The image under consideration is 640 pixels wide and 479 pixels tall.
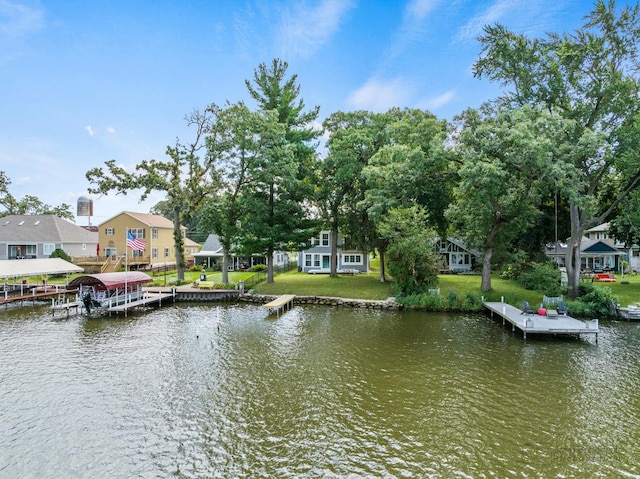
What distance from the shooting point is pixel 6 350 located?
663 inches

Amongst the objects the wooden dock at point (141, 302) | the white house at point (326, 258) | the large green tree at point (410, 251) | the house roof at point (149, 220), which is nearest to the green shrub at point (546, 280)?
the large green tree at point (410, 251)

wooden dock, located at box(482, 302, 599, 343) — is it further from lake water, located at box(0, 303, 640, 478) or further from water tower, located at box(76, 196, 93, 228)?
water tower, located at box(76, 196, 93, 228)

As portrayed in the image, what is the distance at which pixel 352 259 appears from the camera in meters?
43.8

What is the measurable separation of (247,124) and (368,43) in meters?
12.8

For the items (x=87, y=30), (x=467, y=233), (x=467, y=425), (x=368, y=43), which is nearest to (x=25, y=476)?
(x=467, y=425)

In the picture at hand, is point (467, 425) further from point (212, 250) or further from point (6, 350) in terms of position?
point (212, 250)

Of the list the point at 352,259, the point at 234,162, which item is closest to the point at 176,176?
the point at 234,162

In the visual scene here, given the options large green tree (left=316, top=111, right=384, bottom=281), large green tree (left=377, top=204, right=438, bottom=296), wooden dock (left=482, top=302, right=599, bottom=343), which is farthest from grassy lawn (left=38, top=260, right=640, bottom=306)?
wooden dock (left=482, top=302, right=599, bottom=343)

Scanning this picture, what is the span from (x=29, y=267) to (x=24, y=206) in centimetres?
4375

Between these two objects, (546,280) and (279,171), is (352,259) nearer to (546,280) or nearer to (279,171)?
(279,171)

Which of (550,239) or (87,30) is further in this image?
(550,239)

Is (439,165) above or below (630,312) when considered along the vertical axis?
above

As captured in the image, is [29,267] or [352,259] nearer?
[29,267]

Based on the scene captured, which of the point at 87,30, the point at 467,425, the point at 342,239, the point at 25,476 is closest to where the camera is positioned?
the point at 25,476
